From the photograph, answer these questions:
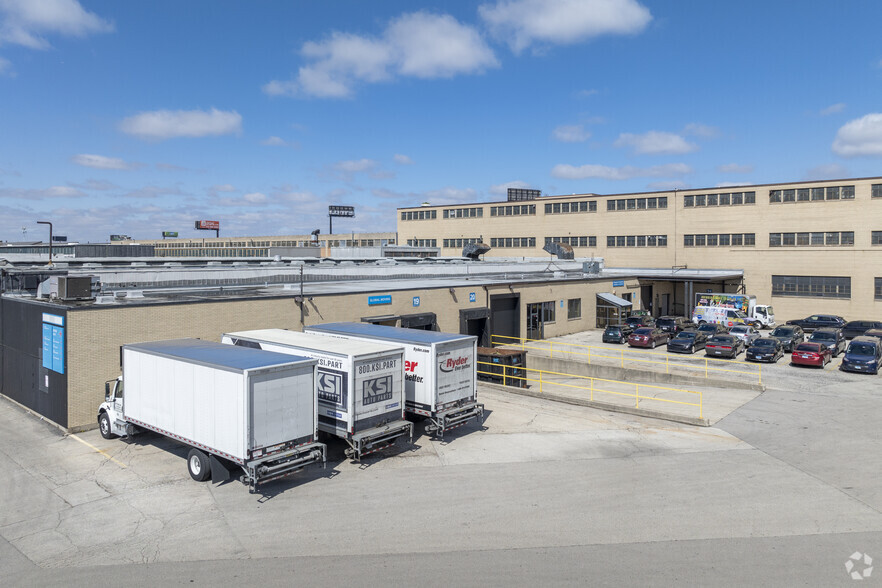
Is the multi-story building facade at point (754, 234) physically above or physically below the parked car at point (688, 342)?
above

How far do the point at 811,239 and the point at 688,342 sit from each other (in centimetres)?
2333

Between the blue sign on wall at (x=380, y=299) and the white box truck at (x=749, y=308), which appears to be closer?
the blue sign on wall at (x=380, y=299)

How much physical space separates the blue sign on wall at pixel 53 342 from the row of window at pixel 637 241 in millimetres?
53033

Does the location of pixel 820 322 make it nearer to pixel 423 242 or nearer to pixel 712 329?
pixel 712 329

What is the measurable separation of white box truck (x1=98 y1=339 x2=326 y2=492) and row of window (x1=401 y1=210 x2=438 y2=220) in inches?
2566

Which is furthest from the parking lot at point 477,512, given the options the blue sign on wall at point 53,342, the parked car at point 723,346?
the parked car at point 723,346

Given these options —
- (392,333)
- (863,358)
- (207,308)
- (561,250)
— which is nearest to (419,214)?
(561,250)

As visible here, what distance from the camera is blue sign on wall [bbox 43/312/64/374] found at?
1991 cm

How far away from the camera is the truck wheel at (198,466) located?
14.8m

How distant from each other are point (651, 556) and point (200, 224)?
423 ft

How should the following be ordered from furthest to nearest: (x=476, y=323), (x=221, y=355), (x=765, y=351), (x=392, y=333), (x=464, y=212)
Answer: (x=464, y=212)
(x=476, y=323)
(x=765, y=351)
(x=392, y=333)
(x=221, y=355)

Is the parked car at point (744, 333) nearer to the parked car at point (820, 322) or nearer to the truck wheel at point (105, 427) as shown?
the parked car at point (820, 322)

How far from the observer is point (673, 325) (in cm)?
4341

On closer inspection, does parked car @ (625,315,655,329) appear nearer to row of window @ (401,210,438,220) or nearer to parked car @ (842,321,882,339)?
parked car @ (842,321,882,339)
